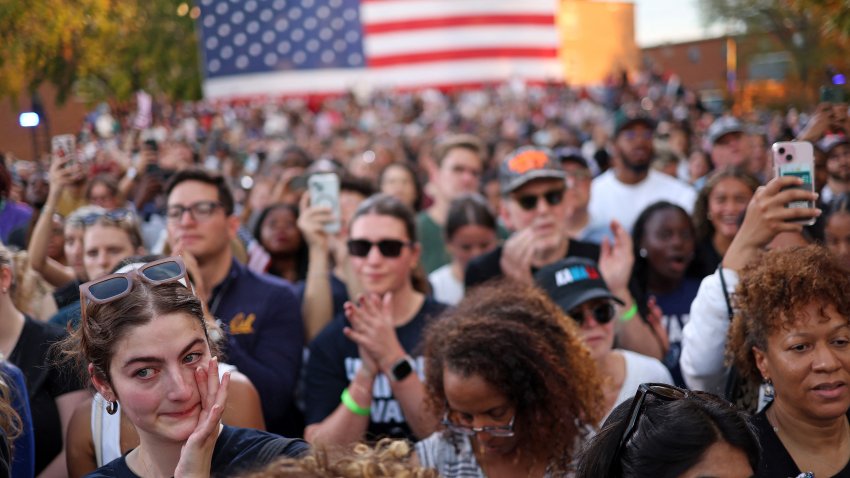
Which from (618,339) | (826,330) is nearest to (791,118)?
(618,339)

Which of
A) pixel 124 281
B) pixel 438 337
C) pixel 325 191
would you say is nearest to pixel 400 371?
pixel 438 337

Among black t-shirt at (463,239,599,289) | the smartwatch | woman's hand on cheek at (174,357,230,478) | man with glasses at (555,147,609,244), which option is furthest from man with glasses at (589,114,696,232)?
woman's hand on cheek at (174,357,230,478)

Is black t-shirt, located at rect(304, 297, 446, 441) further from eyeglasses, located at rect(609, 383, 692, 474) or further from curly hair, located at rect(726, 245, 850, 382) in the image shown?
eyeglasses, located at rect(609, 383, 692, 474)

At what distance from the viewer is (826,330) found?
299 cm

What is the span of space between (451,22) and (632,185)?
30.9 metres

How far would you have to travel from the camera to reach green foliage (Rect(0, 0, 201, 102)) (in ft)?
20.6

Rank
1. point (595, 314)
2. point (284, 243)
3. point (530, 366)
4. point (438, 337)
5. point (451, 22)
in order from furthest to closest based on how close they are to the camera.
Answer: point (451, 22) → point (284, 243) → point (595, 314) → point (438, 337) → point (530, 366)

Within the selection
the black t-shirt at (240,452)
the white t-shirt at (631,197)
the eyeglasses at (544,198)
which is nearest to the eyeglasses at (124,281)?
the black t-shirt at (240,452)

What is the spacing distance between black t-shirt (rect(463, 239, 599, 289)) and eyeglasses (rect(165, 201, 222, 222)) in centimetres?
133

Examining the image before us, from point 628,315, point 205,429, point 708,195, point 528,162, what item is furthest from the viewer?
point 708,195

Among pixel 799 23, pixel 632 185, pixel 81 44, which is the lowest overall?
pixel 632 185

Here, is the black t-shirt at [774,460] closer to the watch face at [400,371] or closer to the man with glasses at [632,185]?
the watch face at [400,371]

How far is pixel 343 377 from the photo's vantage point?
4297mm

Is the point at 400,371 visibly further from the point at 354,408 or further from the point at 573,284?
the point at 573,284
